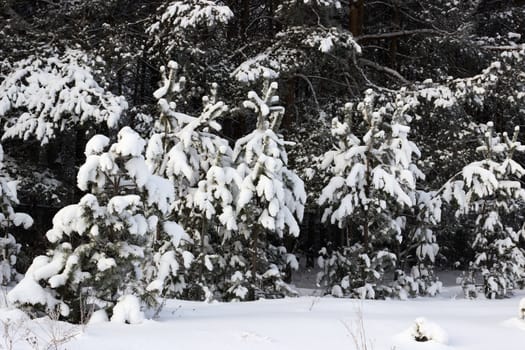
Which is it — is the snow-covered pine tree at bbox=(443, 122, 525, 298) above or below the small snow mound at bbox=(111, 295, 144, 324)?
above

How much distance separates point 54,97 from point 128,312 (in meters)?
7.04

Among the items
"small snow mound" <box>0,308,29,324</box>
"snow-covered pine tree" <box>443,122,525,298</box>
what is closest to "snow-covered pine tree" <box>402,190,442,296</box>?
"snow-covered pine tree" <box>443,122,525,298</box>

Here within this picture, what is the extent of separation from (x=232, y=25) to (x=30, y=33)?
535 cm

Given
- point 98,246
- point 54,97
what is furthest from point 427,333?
point 54,97

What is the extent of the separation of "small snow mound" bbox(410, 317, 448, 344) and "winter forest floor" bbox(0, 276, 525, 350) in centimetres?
1

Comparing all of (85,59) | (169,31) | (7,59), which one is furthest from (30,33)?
(169,31)

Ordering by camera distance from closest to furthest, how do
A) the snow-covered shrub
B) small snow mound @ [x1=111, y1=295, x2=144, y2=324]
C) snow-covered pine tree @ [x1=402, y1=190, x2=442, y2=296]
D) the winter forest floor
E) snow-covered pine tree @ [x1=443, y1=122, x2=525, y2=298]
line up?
the winter forest floor < small snow mound @ [x1=111, y1=295, x2=144, y2=324] < snow-covered pine tree @ [x1=443, y1=122, x2=525, y2=298] < snow-covered pine tree @ [x1=402, y1=190, x2=442, y2=296] < the snow-covered shrub

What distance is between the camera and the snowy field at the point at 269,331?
398 centimetres

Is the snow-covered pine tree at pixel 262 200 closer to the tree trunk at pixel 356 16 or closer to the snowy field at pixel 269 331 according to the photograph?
the snowy field at pixel 269 331

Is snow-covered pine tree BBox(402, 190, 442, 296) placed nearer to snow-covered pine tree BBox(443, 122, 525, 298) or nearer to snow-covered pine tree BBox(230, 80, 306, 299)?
snow-covered pine tree BBox(443, 122, 525, 298)

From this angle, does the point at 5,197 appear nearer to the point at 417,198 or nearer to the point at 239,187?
the point at 239,187

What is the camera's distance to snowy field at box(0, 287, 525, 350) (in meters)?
3.98

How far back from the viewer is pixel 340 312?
19.8 ft

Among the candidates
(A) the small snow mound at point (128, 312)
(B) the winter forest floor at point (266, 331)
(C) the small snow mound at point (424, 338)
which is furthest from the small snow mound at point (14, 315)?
(C) the small snow mound at point (424, 338)
